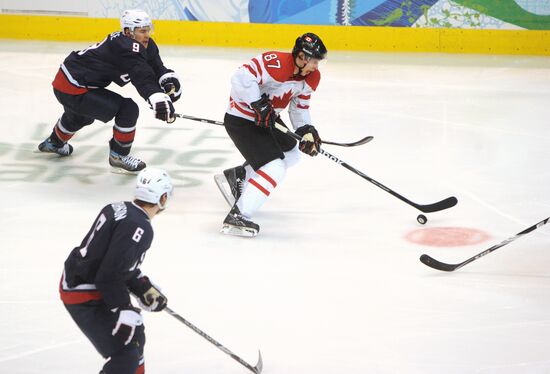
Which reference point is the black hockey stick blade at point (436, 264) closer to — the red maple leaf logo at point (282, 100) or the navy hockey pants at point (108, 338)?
the red maple leaf logo at point (282, 100)

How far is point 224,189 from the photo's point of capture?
16.2ft

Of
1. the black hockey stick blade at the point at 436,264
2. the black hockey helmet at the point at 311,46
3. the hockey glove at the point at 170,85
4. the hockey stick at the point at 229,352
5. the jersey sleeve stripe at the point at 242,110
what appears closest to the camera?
the hockey stick at the point at 229,352

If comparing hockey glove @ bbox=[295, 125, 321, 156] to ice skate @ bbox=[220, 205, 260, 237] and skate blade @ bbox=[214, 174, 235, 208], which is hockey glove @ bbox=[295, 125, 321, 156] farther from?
skate blade @ bbox=[214, 174, 235, 208]

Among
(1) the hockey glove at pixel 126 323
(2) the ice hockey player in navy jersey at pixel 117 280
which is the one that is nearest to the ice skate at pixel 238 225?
(2) the ice hockey player in navy jersey at pixel 117 280

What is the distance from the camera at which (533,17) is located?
9.41 m

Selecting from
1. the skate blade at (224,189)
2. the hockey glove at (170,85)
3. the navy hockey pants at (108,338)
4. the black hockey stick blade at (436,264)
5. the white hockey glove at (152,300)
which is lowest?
the skate blade at (224,189)

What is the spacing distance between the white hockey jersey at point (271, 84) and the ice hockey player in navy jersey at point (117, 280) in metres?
1.75

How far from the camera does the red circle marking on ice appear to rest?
4352 mm

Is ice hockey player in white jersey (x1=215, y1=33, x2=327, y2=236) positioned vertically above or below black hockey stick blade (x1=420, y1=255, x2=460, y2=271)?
above

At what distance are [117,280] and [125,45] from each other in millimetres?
2718

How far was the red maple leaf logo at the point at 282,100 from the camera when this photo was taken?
4520 millimetres

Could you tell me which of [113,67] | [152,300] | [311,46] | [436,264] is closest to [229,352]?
[152,300]

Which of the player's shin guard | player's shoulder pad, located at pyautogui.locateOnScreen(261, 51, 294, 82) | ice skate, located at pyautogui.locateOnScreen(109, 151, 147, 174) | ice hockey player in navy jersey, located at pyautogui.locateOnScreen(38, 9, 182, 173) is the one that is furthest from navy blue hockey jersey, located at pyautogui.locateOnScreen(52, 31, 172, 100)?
player's shoulder pad, located at pyautogui.locateOnScreen(261, 51, 294, 82)

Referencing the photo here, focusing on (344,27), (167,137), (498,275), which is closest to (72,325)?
(498,275)
